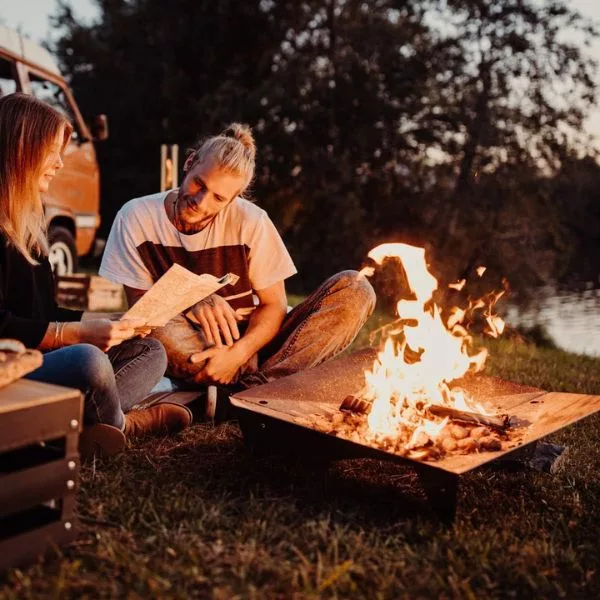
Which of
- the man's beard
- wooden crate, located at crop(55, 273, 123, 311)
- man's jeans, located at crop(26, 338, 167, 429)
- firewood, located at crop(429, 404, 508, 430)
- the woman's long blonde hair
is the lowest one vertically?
wooden crate, located at crop(55, 273, 123, 311)

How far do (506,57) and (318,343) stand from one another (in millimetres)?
11919

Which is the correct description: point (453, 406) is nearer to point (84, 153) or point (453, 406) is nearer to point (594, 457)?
point (594, 457)

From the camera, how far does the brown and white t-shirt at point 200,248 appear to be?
340 cm

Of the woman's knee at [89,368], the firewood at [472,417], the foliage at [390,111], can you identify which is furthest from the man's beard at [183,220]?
the foliage at [390,111]

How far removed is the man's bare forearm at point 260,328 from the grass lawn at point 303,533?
0.46 metres

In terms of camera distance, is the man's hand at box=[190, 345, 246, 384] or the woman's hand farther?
the man's hand at box=[190, 345, 246, 384]

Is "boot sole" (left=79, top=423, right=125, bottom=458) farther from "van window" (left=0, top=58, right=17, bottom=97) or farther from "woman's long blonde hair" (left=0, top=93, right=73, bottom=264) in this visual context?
"van window" (left=0, top=58, right=17, bottom=97)

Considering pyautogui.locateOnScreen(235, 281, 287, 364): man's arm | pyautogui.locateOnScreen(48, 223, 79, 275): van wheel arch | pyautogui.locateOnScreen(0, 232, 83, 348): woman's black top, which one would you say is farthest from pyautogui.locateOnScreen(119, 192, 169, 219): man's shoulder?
pyautogui.locateOnScreen(48, 223, 79, 275): van wheel arch

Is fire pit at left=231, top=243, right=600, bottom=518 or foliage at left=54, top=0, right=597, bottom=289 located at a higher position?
foliage at left=54, top=0, right=597, bottom=289

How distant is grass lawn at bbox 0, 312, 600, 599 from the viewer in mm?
1927

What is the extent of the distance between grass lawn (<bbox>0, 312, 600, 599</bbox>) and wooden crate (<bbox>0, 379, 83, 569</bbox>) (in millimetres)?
65

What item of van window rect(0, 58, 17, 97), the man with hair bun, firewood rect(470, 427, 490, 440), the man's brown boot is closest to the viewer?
firewood rect(470, 427, 490, 440)

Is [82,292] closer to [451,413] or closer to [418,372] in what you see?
[418,372]

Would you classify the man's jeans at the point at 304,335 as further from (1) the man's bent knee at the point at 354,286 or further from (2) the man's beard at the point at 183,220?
(2) the man's beard at the point at 183,220
